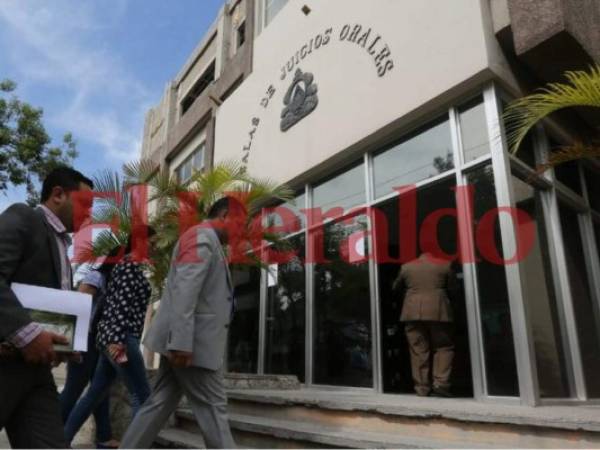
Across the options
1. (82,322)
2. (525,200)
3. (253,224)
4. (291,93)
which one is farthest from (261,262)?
(82,322)

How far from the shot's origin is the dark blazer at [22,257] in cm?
187

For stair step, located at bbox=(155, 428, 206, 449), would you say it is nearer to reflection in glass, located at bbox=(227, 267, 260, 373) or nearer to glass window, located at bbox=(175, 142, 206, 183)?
reflection in glass, located at bbox=(227, 267, 260, 373)

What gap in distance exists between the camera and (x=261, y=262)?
7.27 metres

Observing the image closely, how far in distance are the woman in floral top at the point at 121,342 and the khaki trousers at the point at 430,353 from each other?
9.54 feet

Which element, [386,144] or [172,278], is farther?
[386,144]

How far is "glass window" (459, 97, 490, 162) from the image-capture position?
5.15 meters

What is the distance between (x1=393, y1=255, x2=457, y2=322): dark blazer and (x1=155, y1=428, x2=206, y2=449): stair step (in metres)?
2.51

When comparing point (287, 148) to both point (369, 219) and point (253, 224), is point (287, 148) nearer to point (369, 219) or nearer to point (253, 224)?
point (253, 224)

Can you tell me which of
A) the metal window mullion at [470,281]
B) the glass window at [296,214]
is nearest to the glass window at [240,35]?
the glass window at [296,214]

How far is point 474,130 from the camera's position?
17.4 feet

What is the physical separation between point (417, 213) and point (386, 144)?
1.05 metres

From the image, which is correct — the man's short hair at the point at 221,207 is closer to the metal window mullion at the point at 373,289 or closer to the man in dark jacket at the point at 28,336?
the man in dark jacket at the point at 28,336

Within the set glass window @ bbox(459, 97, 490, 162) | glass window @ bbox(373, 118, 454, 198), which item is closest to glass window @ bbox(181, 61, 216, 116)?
glass window @ bbox(373, 118, 454, 198)

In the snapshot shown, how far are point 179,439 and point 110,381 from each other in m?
0.79
